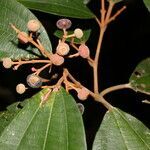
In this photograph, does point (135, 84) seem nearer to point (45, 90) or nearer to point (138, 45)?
point (45, 90)

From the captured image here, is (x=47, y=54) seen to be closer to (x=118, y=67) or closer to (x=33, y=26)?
(x=33, y=26)

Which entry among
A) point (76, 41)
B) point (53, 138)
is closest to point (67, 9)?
point (76, 41)

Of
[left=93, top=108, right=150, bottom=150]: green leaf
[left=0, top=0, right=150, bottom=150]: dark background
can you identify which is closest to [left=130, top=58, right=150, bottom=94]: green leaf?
[left=93, top=108, right=150, bottom=150]: green leaf

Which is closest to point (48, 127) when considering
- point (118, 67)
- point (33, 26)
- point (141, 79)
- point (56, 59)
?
point (56, 59)

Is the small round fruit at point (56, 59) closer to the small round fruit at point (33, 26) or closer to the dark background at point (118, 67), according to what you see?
the small round fruit at point (33, 26)

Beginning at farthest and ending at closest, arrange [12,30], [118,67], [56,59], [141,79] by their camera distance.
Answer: [118,67]
[141,79]
[12,30]
[56,59]

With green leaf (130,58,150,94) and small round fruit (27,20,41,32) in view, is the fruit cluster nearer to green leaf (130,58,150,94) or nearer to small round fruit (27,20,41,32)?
small round fruit (27,20,41,32)
